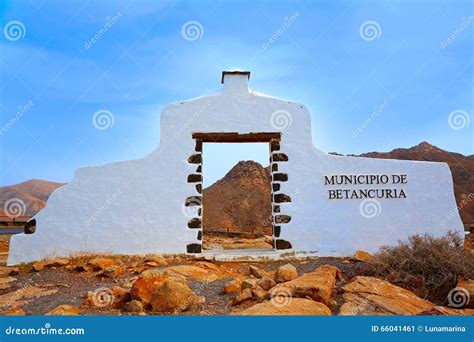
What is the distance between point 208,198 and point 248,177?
3.80 metres

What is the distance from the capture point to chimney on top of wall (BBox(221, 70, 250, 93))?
10.7m

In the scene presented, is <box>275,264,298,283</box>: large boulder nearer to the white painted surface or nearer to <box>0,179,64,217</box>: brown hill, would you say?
the white painted surface

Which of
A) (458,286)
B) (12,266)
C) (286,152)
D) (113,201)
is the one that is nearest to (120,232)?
(113,201)

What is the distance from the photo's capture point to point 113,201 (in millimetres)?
9961

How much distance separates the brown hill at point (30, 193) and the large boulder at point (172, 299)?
156 ft

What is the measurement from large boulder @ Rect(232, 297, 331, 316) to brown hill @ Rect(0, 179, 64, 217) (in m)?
48.5

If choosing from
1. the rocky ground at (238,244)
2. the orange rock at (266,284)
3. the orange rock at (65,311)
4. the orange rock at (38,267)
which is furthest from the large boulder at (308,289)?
the rocky ground at (238,244)

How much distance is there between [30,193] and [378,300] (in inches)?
2314

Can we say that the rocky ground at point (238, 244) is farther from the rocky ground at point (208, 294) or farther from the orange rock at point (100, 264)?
the rocky ground at point (208, 294)

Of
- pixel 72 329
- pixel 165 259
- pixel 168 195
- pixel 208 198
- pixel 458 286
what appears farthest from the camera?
pixel 208 198

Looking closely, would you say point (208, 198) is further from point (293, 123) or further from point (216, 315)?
point (216, 315)

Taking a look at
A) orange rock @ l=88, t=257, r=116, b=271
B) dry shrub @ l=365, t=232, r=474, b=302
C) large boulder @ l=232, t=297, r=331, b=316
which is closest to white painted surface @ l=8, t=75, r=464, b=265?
orange rock @ l=88, t=257, r=116, b=271

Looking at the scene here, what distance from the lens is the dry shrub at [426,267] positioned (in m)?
6.95

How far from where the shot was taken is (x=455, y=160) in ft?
125
